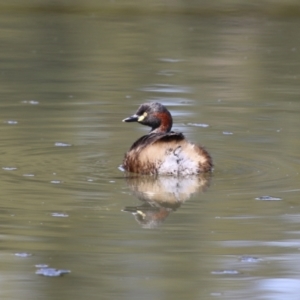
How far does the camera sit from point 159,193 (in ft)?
24.6

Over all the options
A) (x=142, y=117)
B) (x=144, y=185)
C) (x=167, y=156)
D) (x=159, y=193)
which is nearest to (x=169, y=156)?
(x=167, y=156)

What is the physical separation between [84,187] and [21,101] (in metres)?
4.30

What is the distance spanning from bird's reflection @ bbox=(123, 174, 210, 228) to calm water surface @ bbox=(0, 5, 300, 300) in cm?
2

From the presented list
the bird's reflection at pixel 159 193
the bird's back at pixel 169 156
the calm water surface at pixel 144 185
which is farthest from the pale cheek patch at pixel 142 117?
the bird's reflection at pixel 159 193

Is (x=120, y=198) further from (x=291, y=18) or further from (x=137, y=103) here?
(x=291, y=18)

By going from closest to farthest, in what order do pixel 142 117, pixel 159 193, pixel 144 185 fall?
pixel 159 193 → pixel 144 185 → pixel 142 117

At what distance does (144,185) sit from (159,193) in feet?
0.91

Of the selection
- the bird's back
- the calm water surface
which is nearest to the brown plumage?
the bird's back

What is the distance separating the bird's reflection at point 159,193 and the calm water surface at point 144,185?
0.6 inches

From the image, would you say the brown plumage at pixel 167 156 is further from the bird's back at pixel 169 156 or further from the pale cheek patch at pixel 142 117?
the pale cheek patch at pixel 142 117

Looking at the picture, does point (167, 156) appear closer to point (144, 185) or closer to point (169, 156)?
point (169, 156)

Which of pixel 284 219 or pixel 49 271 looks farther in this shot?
pixel 284 219

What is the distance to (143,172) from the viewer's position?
802cm

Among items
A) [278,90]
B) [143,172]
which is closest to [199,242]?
[143,172]
